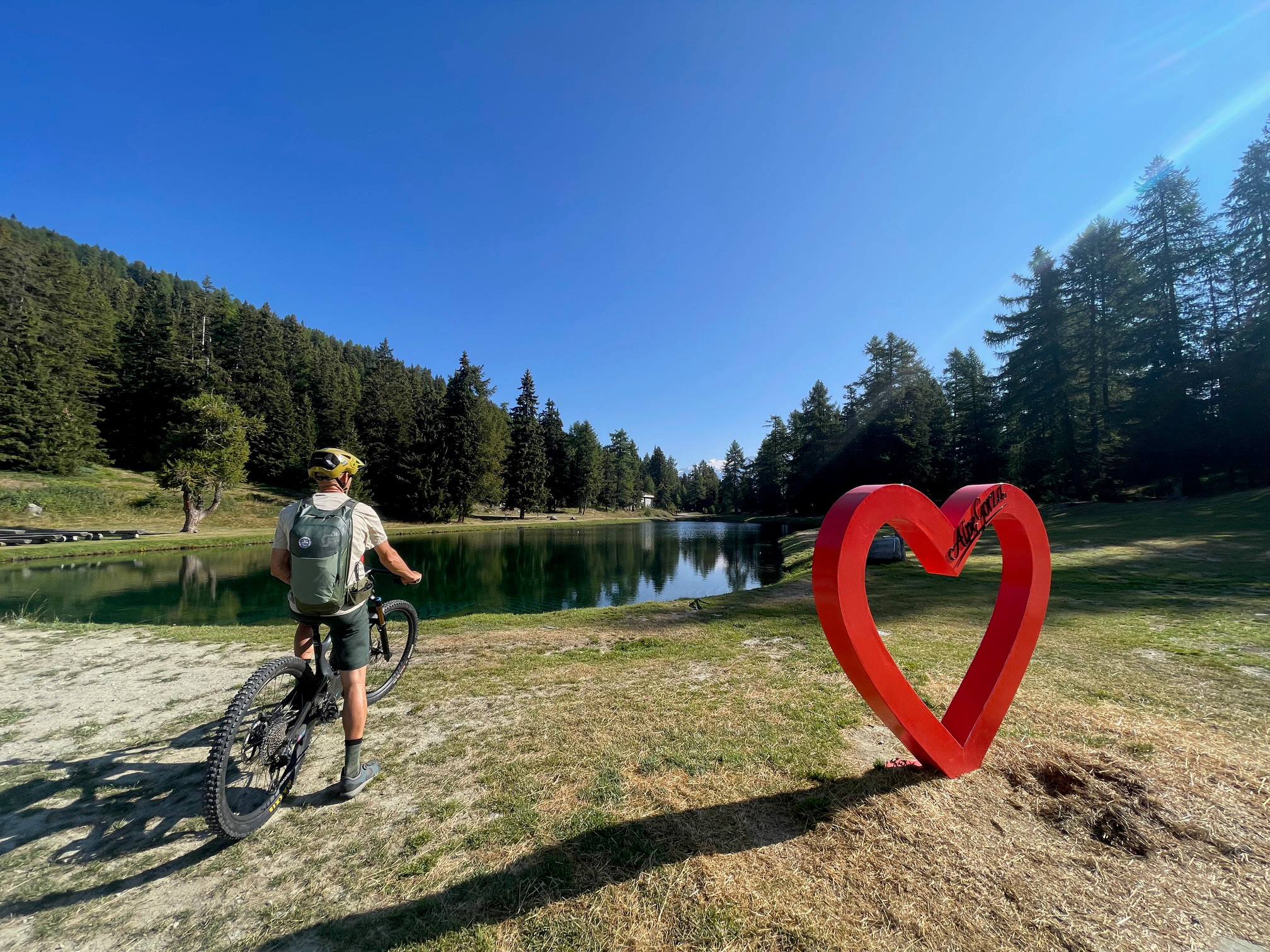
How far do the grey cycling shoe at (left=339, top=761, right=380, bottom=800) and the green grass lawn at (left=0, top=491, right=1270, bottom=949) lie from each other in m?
0.09

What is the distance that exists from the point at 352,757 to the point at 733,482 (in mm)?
85784

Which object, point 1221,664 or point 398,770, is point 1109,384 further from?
point 398,770

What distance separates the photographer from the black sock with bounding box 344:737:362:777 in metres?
2.98

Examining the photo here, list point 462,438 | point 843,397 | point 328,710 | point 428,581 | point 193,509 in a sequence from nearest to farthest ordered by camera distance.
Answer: point 328,710 < point 428,581 < point 193,509 < point 462,438 < point 843,397

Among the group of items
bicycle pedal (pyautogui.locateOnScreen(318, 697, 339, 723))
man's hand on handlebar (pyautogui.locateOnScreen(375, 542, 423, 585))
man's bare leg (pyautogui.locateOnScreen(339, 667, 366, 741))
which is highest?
man's hand on handlebar (pyautogui.locateOnScreen(375, 542, 423, 585))

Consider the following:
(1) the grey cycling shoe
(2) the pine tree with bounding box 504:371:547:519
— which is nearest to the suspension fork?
(1) the grey cycling shoe

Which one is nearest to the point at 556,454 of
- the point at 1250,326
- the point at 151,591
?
the point at 151,591

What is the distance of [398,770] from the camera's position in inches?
129

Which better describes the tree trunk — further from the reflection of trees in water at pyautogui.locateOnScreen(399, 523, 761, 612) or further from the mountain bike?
the mountain bike

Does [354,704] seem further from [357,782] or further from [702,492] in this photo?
[702,492]

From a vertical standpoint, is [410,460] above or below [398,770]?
above

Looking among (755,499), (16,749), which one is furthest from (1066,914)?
(755,499)

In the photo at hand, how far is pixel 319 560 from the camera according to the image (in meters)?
2.88

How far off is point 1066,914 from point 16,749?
688cm
